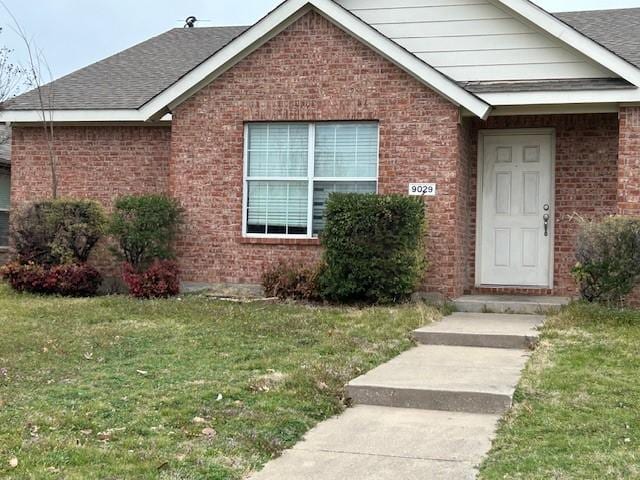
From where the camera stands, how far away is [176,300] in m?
11.5

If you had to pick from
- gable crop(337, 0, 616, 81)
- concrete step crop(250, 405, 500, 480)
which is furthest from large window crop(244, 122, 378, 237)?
concrete step crop(250, 405, 500, 480)

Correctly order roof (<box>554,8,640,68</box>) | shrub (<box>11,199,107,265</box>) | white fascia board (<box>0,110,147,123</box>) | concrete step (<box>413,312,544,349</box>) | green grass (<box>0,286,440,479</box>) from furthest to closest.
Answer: white fascia board (<box>0,110,147,123</box>), shrub (<box>11,199,107,265</box>), roof (<box>554,8,640,68</box>), concrete step (<box>413,312,544,349</box>), green grass (<box>0,286,440,479</box>)

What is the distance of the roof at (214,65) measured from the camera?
36.9 feet

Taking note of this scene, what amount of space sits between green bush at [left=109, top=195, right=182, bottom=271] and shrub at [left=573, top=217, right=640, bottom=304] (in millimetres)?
5994

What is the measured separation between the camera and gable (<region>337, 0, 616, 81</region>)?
11828 mm

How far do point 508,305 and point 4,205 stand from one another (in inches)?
522

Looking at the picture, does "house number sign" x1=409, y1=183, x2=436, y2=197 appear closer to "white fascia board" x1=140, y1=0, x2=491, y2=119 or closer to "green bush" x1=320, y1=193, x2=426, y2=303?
"green bush" x1=320, y1=193, x2=426, y2=303

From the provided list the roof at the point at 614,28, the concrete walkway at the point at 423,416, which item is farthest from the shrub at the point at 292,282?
the roof at the point at 614,28

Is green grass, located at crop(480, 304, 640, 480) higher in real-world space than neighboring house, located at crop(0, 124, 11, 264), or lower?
lower

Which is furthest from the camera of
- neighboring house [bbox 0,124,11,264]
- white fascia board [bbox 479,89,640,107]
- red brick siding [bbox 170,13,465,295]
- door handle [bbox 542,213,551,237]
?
neighboring house [bbox 0,124,11,264]

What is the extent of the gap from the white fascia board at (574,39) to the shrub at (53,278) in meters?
7.61

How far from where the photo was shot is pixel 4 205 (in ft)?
63.1

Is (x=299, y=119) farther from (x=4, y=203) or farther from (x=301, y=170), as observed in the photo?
(x=4, y=203)

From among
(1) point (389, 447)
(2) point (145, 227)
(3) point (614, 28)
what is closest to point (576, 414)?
(1) point (389, 447)
